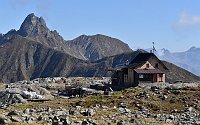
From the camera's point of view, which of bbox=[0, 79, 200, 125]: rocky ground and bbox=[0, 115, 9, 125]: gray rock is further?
bbox=[0, 79, 200, 125]: rocky ground

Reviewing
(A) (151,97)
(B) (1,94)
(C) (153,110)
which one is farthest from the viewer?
(B) (1,94)

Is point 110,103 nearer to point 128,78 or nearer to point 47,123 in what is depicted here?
point 47,123

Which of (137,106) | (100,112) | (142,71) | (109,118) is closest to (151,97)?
(137,106)

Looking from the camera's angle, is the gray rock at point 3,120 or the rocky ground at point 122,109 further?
the rocky ground at point 122,109

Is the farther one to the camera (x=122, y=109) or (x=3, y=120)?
(x=122, y=109)

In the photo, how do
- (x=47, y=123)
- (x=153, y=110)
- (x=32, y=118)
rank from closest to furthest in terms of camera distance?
1. (x=47, y=123)
2. (x=32, y=118)
3. (x=153, y=110)

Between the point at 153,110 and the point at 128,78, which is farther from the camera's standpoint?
the point at 128,78

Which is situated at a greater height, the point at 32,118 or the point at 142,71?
the point at 142,71

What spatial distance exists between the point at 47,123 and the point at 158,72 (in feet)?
183

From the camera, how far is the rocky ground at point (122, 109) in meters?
45.9

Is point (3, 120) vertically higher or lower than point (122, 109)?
lower

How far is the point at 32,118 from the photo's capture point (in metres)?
45.7

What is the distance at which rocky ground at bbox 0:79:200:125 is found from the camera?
45900mm

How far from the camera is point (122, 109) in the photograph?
191 ft
